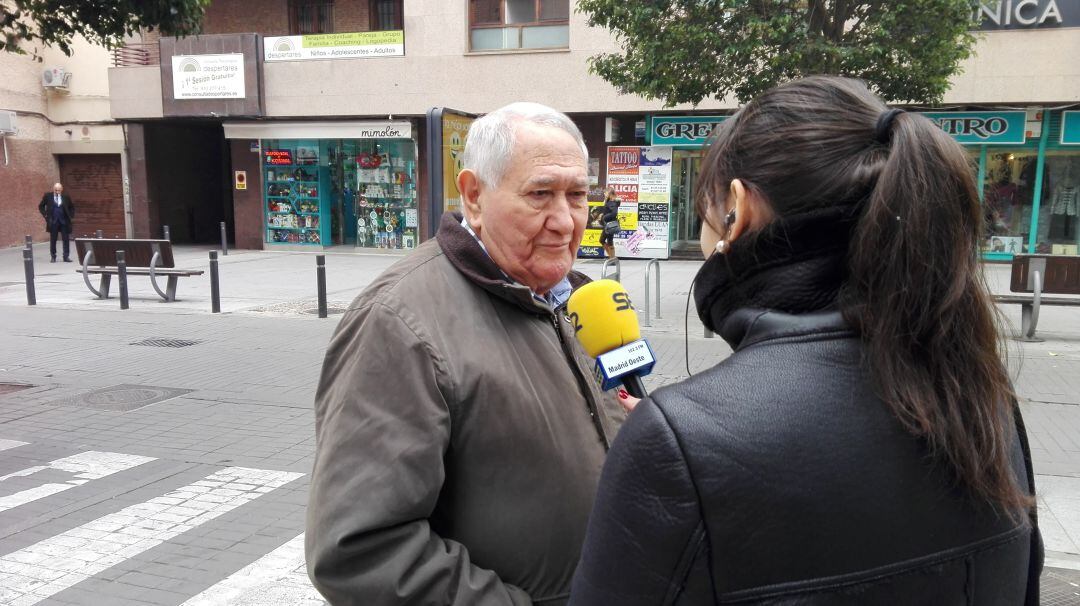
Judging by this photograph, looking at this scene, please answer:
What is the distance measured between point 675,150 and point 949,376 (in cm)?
1856

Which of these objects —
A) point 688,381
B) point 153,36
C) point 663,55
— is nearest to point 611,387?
point 688,381

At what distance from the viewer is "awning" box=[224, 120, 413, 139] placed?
2052 centimetres

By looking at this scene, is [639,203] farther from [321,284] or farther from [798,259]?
[798,259]


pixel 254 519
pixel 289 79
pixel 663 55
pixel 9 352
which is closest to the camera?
pixel 254 519

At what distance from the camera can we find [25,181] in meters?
24.3

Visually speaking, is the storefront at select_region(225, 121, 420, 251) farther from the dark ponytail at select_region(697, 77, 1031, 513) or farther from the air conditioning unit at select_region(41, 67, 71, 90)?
the dark ponytail at select_region(697, 77, 1031, 513)

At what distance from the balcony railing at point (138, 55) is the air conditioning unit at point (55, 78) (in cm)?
241

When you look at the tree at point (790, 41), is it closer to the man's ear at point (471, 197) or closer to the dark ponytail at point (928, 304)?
the man's ear at point (471, 197)

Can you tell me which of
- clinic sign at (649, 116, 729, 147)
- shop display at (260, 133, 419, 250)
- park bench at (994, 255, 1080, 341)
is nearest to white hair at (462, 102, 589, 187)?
park bench at (994, 255, 1080, 341)

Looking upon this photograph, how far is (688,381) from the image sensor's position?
3.67 feet

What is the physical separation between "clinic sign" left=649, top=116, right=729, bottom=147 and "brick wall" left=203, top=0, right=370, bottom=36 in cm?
843

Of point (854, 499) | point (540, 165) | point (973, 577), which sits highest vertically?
point (540, 165)

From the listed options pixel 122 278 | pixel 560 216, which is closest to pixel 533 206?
pixel 560 216

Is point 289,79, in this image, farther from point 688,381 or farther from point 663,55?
point 688,381
